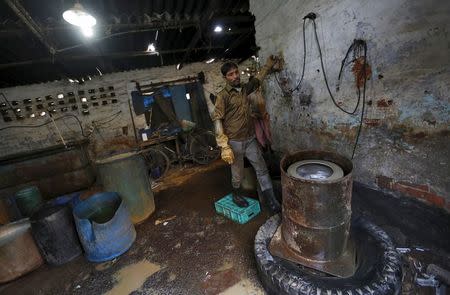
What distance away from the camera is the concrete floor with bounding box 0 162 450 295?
7.68ft

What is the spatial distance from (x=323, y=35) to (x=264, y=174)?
2257mm

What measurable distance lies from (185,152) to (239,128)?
14.0 feet

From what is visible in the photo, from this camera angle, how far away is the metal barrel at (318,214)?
189 cm

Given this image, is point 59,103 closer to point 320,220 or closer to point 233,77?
point 233,77

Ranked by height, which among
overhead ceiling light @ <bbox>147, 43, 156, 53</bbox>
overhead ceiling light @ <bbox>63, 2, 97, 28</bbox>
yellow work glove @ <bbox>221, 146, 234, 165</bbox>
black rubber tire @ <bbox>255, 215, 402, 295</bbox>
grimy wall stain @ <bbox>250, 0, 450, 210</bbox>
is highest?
overhead ceiling light @ <bbox>147, 43, 156, 53</bbox>

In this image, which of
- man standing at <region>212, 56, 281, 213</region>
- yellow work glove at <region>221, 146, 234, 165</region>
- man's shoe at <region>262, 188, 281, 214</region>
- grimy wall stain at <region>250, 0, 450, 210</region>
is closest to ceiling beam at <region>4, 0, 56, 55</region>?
man standing at <region>212, 56, 281, 213</region>

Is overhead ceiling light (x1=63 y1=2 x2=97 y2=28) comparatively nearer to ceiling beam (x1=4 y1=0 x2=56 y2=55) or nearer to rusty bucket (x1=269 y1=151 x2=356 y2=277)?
ceiling beam (x1=4 y1=0 x2=56 y2=55)

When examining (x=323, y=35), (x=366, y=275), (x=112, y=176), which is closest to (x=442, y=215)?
(x=366, y=275)

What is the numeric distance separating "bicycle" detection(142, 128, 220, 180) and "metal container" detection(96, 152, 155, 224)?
9.81ft

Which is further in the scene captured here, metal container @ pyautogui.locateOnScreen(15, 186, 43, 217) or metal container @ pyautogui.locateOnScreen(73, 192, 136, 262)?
metal container @ pyautogui.locateOnScreen(15, 186, 43, 217)

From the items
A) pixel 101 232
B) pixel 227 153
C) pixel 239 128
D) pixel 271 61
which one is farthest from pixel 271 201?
pixel 101 232

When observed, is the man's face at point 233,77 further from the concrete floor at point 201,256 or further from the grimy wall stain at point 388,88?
the concrete floor at point 201,256

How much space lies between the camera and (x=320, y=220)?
1975 millimetres

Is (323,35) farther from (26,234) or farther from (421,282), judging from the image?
(26,234)
